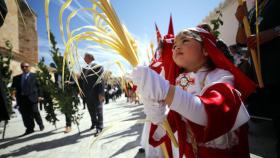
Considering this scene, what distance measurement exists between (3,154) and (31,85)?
2.24 metres

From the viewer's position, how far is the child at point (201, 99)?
2.88 ft

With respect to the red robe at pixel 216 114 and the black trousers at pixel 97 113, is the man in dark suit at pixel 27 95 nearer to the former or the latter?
the black trousers at pixel 97 113

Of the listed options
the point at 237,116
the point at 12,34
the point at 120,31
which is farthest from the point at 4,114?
the point at 12,34

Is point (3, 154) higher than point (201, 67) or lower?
lower

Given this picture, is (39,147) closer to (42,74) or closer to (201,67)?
(42,74)

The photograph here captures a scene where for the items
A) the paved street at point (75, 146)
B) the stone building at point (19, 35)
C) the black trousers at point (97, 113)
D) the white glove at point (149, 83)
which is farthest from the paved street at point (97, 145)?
the stone building at point (19, 35)

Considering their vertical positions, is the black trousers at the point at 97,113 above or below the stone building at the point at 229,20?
below

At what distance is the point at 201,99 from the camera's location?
37.2 inches

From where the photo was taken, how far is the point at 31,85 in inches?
232

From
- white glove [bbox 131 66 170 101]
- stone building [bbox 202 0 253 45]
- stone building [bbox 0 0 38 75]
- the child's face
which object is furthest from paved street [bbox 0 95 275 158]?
stone building [bbox 0 0 38 75]

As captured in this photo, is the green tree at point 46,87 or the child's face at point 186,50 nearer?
the child's face at point 186,50

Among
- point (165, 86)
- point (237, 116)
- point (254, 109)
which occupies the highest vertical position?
point (165, 86)

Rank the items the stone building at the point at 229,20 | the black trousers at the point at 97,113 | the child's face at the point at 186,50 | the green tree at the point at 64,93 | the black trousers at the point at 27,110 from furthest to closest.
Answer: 1. the stone building at the point at 229,20
2. the black trousers at the point at 27,110
3. the green tree at the point at 64,93
4. the black trousers at the point at 97,113
5. the child's face at the point at 186,50

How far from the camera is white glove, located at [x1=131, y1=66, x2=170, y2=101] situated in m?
0.81
